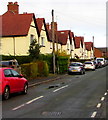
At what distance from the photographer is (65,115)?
28.3ft

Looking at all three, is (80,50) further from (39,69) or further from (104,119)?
(104,119)

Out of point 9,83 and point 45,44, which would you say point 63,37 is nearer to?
point 45,44

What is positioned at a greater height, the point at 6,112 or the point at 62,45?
the point at 62,45

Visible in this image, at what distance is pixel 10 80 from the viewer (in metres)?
12.6

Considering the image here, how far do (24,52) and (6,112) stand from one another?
90.6 ft

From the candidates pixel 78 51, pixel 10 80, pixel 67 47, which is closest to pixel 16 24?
pixel 67 47

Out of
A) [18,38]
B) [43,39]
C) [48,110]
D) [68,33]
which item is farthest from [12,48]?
[48,110]

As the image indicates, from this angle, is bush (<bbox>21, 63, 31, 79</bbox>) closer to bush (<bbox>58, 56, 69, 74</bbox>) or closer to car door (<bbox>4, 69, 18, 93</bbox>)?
car door (<bbox>4, 69, 18, 93</bbox>)

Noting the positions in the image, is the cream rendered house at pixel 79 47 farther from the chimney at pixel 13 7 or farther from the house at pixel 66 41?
the chimney at pixel 13 7

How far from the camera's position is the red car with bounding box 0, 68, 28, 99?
39.2ft

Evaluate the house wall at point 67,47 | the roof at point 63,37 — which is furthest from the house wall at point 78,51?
the roof at point 63,37

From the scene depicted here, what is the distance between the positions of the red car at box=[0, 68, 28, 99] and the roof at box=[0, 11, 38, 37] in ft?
73.2

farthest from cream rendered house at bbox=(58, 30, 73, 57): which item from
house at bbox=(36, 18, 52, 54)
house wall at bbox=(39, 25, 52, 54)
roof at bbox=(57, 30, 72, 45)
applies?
house at bbox=(36, 18, 52, 54)

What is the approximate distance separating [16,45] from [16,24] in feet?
9.97
